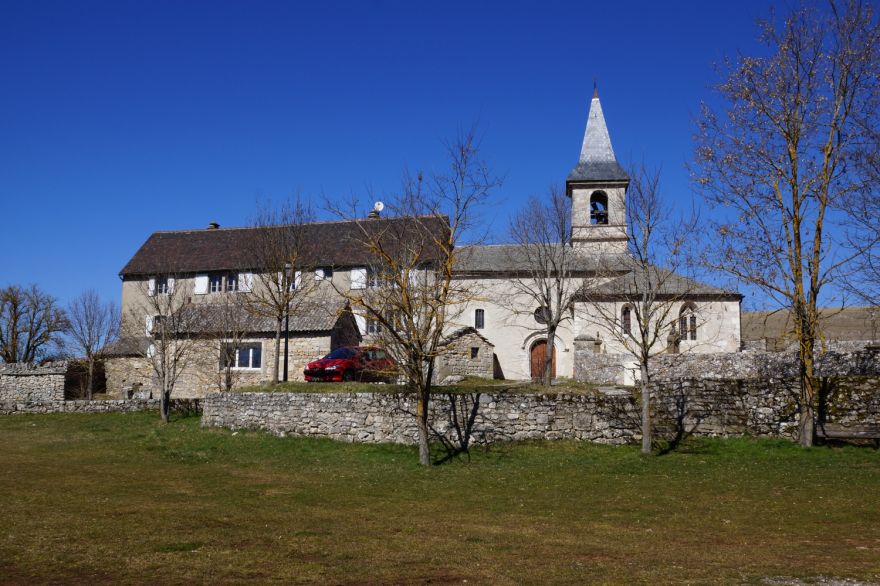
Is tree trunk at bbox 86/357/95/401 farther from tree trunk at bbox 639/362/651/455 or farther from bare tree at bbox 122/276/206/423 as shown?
tree trunk at bbox 639/362/651/455

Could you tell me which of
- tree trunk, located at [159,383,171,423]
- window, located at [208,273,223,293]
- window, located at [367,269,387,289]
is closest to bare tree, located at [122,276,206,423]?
tree trunk, located at [159,383,171,423]

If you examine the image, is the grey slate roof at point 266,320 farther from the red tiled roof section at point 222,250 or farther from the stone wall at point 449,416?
the stone wall at point 449,416

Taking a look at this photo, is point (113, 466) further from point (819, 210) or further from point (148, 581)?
point (819, 210)

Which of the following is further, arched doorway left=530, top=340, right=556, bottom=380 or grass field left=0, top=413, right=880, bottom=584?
arched doorway left=530, top=340, right=556, bottom=380

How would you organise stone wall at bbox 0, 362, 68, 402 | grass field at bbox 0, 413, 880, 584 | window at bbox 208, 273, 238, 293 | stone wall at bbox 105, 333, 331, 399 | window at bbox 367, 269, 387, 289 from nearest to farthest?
1. grass field at bbox 0, 413, 880, 584
2. window at bbox 367, 269, 387, 289
3. stone wall at bbox 0, 362, 68, 402
4. stone wall at bbox 105, 333, 331, 399
5. window at bbox 208, 273, 238, 293

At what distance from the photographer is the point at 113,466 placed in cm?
1877

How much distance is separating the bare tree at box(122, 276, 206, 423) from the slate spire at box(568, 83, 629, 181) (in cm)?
2273

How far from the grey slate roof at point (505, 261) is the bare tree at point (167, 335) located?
13.6 m

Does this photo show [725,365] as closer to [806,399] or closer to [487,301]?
[806,399]

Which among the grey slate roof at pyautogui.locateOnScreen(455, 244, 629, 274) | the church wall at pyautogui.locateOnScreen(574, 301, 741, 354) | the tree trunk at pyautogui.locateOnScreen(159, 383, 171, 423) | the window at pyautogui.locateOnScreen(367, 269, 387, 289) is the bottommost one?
the tree trunk at pyautogui.locateOnScreen(159, 383, 171, 423)

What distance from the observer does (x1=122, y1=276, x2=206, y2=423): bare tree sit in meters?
29.5

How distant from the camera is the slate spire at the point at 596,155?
141 ft

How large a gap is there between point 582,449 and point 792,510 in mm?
8126

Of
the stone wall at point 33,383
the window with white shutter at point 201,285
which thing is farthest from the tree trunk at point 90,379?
the window with white shutter at point 201,285
